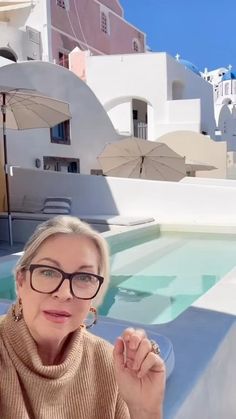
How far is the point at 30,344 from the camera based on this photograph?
3.49 feet

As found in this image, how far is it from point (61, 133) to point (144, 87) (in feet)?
28.3

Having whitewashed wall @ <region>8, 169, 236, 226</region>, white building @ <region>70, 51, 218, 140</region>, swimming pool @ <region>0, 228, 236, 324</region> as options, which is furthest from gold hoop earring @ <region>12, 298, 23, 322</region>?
white building @ <region>70, 51, 218, 140</region>

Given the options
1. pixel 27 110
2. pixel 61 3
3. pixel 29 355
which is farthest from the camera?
pixel 61 3

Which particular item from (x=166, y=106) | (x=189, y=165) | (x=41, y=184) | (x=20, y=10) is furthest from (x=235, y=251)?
(x=20, y=10)

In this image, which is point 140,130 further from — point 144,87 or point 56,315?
point 56,315

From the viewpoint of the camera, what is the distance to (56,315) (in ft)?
3.62

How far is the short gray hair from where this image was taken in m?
1.15

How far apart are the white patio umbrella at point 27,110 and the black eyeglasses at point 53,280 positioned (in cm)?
641

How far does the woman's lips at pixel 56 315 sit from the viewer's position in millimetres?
1098

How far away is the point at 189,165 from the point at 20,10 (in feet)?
42.4

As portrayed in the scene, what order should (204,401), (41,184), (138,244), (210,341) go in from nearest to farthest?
(204,401) → (210,341) → (138,244) → (41,184)

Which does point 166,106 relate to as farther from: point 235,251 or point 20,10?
point 235,251

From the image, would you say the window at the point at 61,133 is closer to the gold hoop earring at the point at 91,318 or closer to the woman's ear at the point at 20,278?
the gold hoop earring at the point at 91,318

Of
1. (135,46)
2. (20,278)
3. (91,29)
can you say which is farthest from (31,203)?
(135,46)
